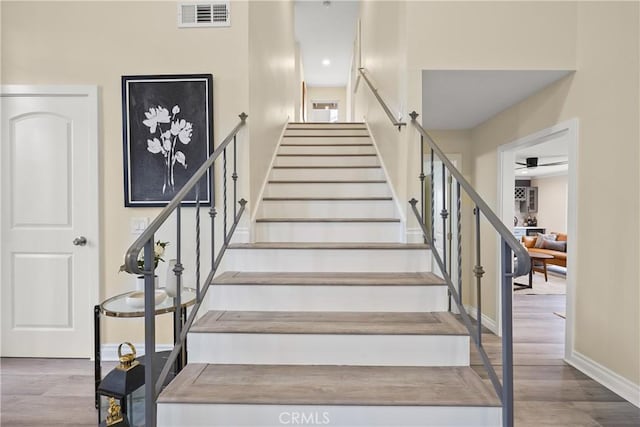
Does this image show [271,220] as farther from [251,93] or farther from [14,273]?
[14,273]

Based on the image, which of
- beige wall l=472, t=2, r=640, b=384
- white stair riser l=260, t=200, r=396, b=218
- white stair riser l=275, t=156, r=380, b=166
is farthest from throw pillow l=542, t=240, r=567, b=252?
white stair riser l=260, t=200, r=396, b=218

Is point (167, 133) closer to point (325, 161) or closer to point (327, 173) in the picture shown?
point (327, 173)

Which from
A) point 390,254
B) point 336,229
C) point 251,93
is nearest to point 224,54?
point 251,93

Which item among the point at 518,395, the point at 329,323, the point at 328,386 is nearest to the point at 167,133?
the point at 329,323

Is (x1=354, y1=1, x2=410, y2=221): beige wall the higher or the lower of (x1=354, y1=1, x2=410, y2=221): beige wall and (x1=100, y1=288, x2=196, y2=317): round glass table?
the higher

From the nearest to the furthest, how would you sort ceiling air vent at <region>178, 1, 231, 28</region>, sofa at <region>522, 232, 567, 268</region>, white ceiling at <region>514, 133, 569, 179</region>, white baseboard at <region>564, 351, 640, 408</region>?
1. white baseboard at <region>564, 351, 640, 408</region>
2. ceiling air vent at <region>178, 1, 231, 28</region>
3. white ceiling at <region>514, 133, 569, 179</region>
4. sofa at <region>522, 232, 567, 268</region>

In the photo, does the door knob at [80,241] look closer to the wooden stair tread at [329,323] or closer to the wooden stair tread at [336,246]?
the wooden stair tread at [336,246]

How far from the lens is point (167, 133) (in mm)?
2664

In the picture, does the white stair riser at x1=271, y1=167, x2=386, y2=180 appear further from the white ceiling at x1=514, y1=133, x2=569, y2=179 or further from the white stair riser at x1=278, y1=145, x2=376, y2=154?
the white ceiling at x1=514, y1=133, x2=569, y2=179

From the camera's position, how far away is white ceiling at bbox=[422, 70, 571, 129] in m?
2.70

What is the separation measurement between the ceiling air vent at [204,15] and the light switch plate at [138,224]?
1472 millimetres

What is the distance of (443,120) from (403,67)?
1.69m

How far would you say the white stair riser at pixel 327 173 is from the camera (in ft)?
11.5

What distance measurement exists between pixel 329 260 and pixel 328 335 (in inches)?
26.6
